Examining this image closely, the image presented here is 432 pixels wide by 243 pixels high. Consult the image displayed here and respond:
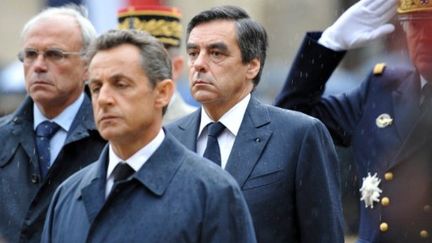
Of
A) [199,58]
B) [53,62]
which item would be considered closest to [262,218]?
[199,58]

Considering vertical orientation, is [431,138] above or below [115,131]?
below

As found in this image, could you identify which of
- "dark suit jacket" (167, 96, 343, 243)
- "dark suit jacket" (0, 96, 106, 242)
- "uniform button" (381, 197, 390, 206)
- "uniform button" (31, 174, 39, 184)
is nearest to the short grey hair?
"dark suit jacket" (0, 96, 106, 242)

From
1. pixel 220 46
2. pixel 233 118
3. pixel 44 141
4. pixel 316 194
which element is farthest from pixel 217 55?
pixel 44 141

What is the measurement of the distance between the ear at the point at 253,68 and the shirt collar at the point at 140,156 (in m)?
1.42

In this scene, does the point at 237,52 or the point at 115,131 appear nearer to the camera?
the point at 115,131

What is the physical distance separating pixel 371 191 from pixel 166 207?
2.01 m

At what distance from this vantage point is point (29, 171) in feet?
26.5

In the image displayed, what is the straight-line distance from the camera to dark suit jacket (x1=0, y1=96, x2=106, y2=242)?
26.1 ft

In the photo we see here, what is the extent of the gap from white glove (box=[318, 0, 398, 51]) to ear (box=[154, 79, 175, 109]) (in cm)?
186

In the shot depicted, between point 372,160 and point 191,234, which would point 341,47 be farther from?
point 191,234

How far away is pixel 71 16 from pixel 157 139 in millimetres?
2231

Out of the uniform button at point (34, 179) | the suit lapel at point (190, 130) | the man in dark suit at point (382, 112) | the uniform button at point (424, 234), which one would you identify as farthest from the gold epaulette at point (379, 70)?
the uniform button at point (34, 179)

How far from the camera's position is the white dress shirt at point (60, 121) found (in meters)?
8.10

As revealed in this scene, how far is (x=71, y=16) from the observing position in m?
8.45
